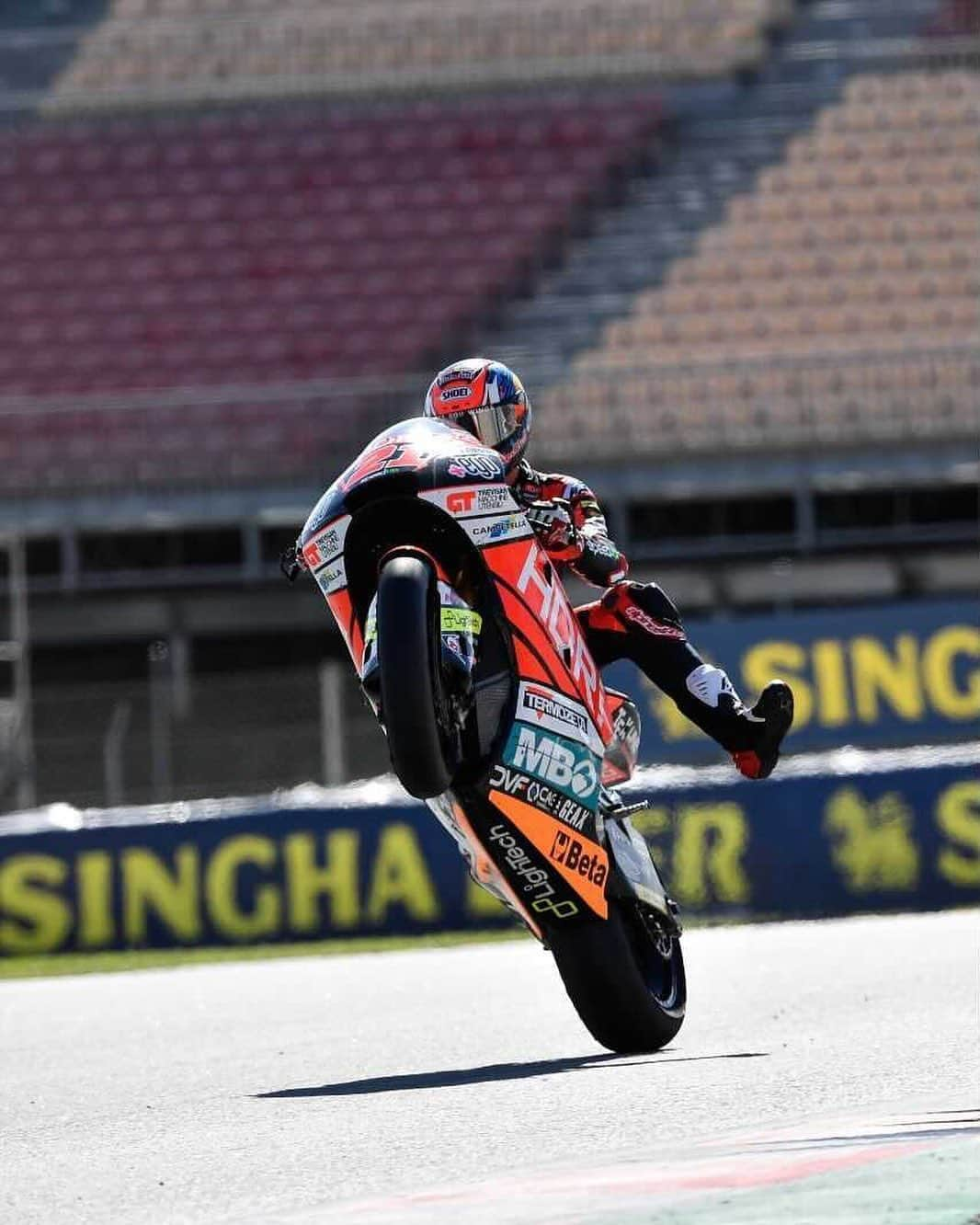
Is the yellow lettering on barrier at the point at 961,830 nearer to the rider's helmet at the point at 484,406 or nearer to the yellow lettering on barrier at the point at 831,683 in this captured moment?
the yellow lettering on barrier at the point at 831,683

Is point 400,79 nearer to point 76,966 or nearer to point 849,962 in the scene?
point 76,966

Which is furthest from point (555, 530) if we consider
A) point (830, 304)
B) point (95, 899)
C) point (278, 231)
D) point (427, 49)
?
point (427, 49)

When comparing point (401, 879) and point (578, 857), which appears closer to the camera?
point (578, 857)

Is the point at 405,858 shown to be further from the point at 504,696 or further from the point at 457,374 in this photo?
the point at 504,696

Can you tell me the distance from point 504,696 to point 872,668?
9688 mm

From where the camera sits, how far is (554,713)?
6.12m

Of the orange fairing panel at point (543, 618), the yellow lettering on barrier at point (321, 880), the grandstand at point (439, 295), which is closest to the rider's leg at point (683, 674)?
the orange fairing panel at point (543, 618)

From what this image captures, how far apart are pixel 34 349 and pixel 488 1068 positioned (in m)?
17.0

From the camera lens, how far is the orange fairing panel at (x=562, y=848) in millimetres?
5965

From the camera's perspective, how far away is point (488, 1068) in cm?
599

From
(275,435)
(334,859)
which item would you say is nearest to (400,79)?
(275,435)

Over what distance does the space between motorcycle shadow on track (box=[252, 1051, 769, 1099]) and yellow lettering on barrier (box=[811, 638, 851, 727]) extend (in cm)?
942

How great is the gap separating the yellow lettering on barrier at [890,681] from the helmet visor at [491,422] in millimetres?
9254

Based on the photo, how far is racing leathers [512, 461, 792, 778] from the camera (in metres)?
6.36
